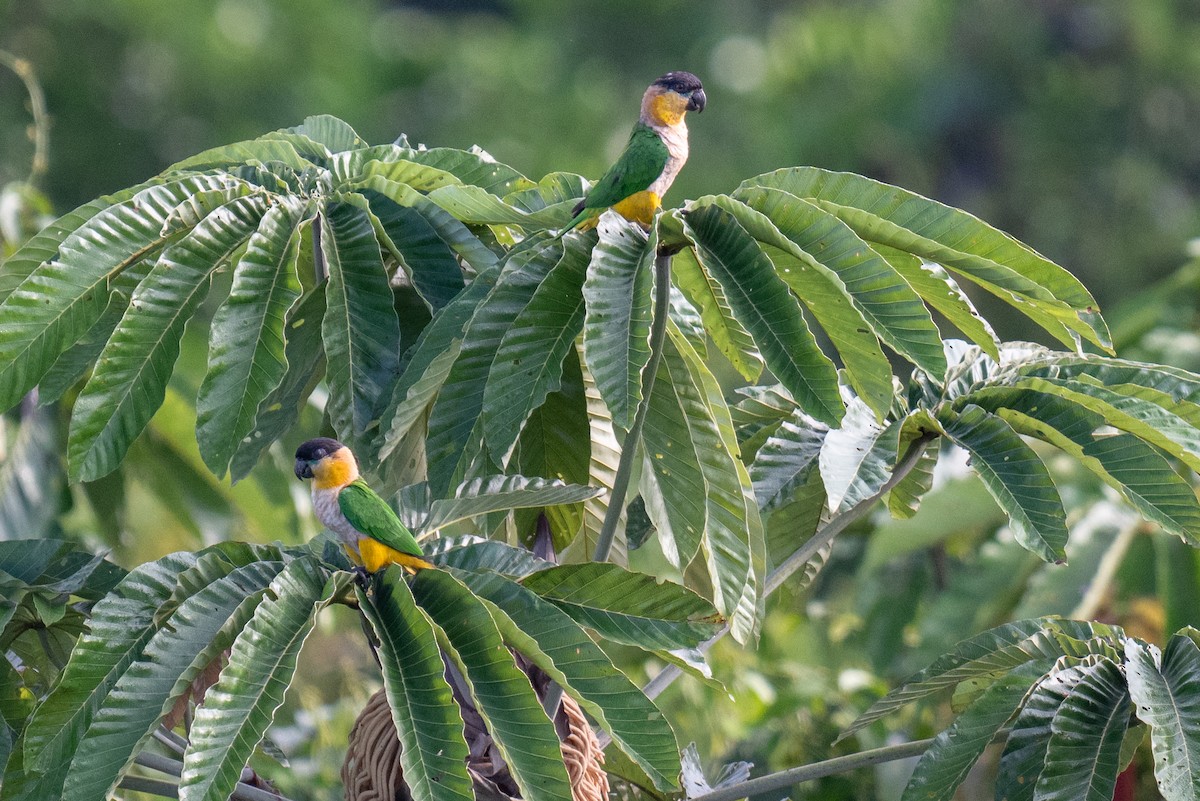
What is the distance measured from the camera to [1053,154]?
55.9ft

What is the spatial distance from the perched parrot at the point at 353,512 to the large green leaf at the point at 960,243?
0.55 metres

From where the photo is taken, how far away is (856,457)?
1.67 m

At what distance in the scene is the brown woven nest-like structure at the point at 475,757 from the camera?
166 centimetres

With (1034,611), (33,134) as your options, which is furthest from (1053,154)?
(33,134)

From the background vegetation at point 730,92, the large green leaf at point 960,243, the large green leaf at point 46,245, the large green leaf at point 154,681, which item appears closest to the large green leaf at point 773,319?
the large green leaf at point 960,243

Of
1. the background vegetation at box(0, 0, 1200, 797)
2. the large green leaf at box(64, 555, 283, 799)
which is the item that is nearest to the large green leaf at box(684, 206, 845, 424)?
the large green leaf at box(64, 555, 283, 799)

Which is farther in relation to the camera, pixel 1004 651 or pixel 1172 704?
pixel 1004 651

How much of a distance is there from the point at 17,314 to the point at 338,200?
431 mm

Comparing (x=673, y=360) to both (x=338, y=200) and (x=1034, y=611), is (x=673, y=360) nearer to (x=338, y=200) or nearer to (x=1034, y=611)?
(x=338, y=200)

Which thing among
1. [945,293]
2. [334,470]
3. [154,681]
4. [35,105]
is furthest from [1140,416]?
[35,105]

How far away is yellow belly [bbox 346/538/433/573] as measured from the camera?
151cm

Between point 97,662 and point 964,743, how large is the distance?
977mm

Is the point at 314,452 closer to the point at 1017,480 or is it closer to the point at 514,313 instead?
the point at 514,313

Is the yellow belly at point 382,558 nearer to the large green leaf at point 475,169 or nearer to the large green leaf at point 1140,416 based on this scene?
the large green leaf at point 475,169
